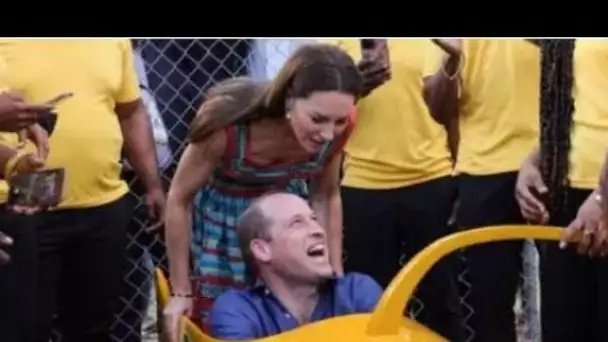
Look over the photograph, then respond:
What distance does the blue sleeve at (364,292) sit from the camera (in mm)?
2223

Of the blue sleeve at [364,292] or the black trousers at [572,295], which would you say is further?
the black trousers at [572,295]

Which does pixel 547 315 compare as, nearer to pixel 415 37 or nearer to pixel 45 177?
pixel 415 37

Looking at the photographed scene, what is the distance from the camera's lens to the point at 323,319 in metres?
2.20

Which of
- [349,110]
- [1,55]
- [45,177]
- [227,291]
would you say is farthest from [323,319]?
[1,55]

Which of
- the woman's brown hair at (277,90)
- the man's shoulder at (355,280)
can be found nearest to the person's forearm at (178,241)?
the woman's brown hair at (277,90)

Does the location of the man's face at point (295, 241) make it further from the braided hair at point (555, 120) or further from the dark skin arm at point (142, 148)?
the braided hair at point (555, 120)

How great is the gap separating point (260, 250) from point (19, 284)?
13.6 inches

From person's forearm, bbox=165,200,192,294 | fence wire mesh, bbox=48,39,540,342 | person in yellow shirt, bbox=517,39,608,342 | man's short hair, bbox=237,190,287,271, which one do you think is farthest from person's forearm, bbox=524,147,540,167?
person's forearm, bbox=165,200,192,294

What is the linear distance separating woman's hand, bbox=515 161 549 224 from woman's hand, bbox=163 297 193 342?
19.7 inches

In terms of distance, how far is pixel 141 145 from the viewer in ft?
7.43

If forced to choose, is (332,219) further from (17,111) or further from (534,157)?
(17,111)

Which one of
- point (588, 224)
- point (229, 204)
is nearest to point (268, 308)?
point (229, 204)

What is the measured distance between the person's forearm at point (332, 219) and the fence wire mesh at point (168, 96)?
0.34ft
